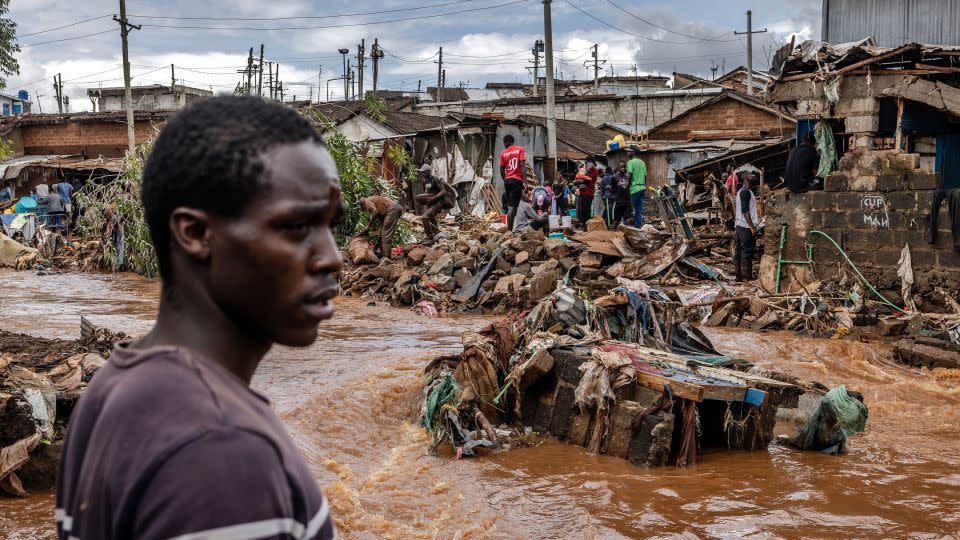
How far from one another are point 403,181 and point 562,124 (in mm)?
9979

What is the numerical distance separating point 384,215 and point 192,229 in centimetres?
1507

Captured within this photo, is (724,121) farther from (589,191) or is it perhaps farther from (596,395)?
(596,395)

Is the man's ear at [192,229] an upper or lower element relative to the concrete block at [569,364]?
upper

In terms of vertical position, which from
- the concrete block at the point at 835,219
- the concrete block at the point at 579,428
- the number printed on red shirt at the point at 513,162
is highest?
the number printed on red shirt at the point at 513,162

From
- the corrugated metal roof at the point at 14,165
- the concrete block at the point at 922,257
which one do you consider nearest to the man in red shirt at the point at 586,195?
the concrete block at the point at 922,257

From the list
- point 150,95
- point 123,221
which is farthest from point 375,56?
point 123,221

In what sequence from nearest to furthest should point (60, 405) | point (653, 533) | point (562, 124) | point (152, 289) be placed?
1. point (653, 533)
2. point (60, 405)
3. point (152, 289)
4. point (562, 124)

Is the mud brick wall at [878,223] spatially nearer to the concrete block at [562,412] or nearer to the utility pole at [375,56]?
the concrete block at [562,412]

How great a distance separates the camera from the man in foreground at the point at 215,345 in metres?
0.97

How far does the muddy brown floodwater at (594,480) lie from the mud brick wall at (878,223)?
8.57 ft

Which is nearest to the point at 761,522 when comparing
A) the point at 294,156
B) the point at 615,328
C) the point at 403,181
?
the point at 615,328

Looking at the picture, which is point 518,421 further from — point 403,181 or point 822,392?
point 403,181

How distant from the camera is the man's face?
113cm

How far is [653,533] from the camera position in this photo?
5.10 metres
